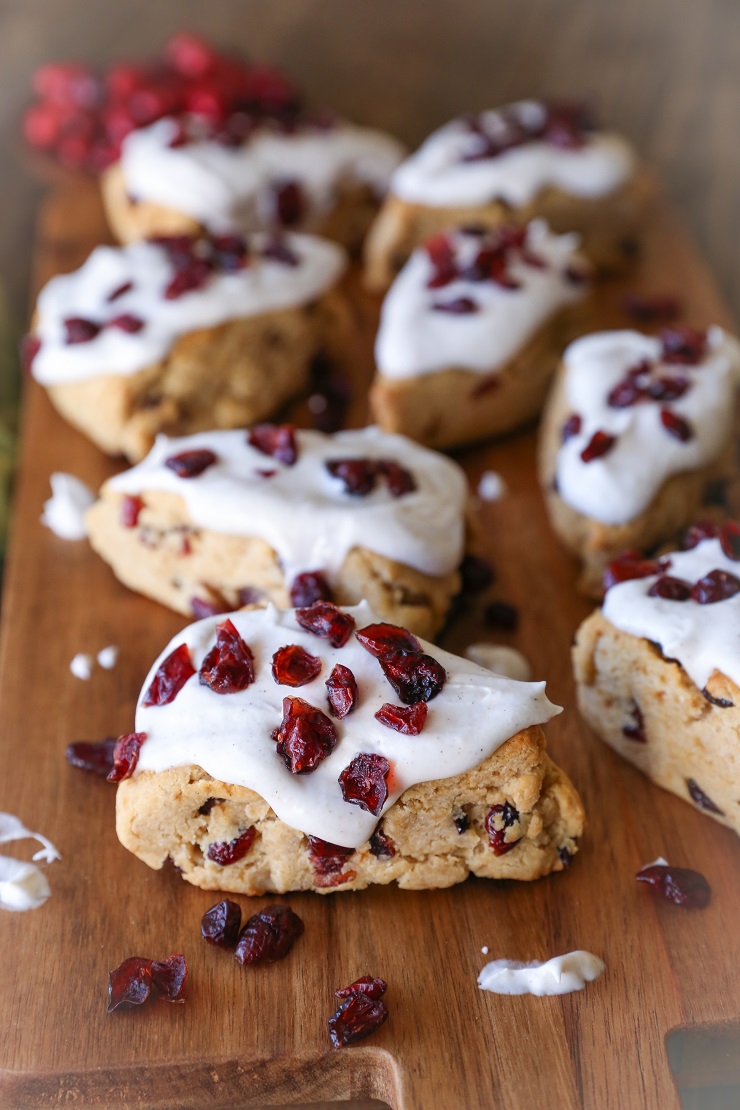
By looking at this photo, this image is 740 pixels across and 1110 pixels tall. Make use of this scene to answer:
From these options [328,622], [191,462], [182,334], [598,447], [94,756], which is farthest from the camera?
[182,334]

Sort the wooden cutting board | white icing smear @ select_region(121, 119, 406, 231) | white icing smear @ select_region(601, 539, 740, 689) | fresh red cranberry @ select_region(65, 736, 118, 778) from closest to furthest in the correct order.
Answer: the wooden cutting board
white icing smear @ select_region(601, 539, 740, 689)
fresh red cranberry @ select_region(65, 736, 118, 778)
white icing smear @ select_region(121, 119, 406, 231)

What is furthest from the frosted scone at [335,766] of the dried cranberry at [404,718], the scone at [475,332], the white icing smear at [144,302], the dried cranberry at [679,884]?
the white icing smear at [144,302]

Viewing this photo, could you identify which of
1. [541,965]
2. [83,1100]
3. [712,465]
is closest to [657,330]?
[712,465]

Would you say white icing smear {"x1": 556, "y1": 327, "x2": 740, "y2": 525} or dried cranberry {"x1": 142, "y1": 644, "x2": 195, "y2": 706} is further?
white icing smear {"x1": 556, "y1": 327, "x2": 740, "y2": 525}

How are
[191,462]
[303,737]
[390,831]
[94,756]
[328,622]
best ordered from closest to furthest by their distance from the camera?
[303,737] → [390,831] → [328,622] → [94,756] → [191,462]

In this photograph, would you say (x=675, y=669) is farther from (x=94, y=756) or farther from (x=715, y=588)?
(x=94, y=756)

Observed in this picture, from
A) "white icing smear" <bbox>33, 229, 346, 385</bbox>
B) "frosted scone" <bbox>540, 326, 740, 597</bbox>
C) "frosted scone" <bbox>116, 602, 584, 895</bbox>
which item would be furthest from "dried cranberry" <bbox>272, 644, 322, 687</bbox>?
"white icing smear" <bbox>33, 229, 346, 385</bbox>

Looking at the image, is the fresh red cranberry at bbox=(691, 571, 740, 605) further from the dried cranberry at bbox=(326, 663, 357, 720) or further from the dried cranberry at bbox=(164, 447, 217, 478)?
the dried cranberry at bbox=(164, 447, 217, 478)

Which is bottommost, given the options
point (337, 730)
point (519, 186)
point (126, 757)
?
point (126, 757)

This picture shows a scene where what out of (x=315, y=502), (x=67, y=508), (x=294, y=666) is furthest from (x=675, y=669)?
(x=67, y=508)
